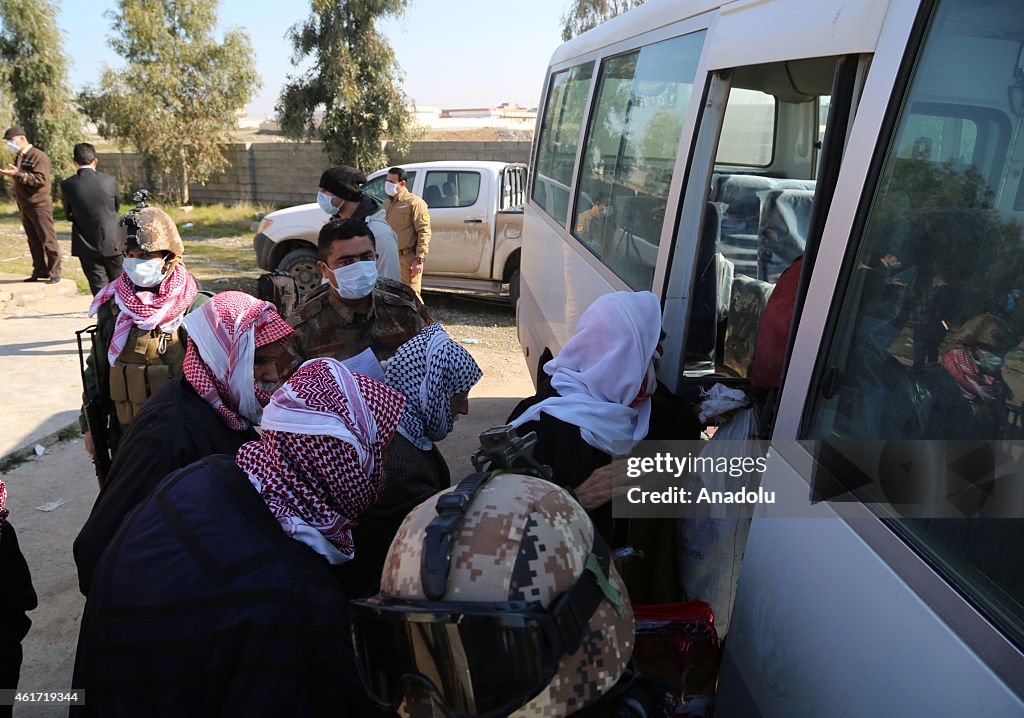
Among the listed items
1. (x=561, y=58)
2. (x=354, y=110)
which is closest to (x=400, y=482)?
(x=561, y=58)

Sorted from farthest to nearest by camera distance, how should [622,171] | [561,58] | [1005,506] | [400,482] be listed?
[561,58] → [622,171] → [400,482] → [1005,506]

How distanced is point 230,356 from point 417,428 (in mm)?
642

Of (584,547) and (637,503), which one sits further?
(637,503)

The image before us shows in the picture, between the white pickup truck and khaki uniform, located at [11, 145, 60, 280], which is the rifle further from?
khaki uniform, located at [11, 145, 60, 280]

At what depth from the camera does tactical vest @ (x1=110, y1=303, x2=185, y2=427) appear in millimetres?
2852

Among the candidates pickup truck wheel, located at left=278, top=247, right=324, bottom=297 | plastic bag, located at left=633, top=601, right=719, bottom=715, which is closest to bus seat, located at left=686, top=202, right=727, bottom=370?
plastic bag, located at left=633, top=601, right=719, bottom=715

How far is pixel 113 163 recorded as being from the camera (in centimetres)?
2133

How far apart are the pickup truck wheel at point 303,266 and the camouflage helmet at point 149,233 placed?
606 cm

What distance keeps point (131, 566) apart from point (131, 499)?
57 cm

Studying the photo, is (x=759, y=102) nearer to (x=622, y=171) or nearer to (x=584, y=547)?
(x=622, y=171)

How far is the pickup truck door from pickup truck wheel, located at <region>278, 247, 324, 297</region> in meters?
1.39

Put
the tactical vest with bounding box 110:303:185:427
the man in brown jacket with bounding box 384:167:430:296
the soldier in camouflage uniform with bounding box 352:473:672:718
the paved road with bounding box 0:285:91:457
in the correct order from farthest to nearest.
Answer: the man in brown jacket with bounding box 384:167:430:296, the paved road with bounding box 0:285:91:457, the tactical vest with bounding box 110:303:185:427, the soldier in camouflage uniform with bounding box 352:473:672:718

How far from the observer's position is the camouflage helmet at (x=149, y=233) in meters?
3.06

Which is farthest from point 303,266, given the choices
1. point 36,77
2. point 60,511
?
point 36,77
